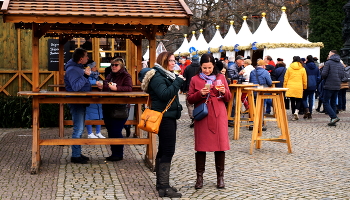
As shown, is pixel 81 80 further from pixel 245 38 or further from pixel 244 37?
pixel 244 37

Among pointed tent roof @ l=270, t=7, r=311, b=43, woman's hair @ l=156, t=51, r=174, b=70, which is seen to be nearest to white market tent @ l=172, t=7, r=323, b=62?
A: pointed tent roof @ l=270, t=7, r=311, b=43

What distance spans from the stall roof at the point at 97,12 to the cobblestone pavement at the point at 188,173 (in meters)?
2.16

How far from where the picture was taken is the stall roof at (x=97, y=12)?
8.33 m

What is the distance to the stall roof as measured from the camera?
8.33m

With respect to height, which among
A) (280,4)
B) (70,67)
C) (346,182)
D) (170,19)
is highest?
(280,4)

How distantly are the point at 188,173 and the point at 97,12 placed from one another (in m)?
2.65

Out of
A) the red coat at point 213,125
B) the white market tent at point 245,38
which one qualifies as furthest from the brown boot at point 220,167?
the white market tent at point 245,38

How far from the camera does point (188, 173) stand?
8.60 m

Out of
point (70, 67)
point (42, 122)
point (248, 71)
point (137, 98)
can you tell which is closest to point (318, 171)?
point (137, 98)

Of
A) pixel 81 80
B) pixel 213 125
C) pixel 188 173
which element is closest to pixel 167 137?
pixel 213 125

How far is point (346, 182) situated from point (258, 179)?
3.85ft

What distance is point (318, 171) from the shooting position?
8.85 m

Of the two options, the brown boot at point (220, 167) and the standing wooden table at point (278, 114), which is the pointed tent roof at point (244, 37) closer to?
the standing wooden table at point (278, 114)

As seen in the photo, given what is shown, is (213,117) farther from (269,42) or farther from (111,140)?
(269,42)
